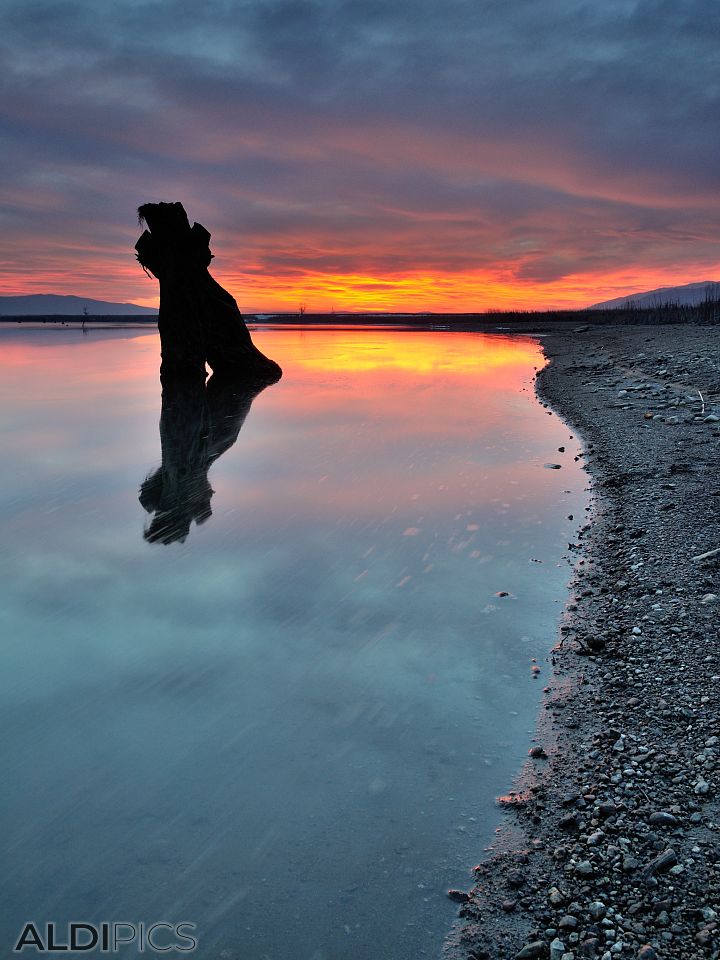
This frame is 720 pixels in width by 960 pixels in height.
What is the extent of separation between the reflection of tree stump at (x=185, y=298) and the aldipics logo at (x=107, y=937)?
25.2 metres

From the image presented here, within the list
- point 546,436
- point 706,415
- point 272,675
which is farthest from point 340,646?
point 706,415

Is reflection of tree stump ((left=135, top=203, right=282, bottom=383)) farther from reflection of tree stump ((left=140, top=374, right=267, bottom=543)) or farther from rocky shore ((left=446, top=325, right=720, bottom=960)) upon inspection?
rocky shore ((left=446, top=325, right=720, bottom=960))

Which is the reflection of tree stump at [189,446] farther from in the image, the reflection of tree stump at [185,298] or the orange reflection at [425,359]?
the orange reflection at [425,359]

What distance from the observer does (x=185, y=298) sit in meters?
26.4

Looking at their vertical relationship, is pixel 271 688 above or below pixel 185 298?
below

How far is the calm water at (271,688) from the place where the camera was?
3135mm

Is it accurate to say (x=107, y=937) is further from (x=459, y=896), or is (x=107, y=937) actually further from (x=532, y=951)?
(x=532, y=951)

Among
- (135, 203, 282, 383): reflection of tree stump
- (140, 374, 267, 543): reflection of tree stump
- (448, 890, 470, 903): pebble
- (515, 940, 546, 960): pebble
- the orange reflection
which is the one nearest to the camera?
(515, 940, 546, 960): pebble

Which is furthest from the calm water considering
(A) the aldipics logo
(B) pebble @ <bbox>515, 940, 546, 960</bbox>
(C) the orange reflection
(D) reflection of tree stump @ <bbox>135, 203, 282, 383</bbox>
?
(C) the orange reflection

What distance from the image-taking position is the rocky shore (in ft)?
9.19

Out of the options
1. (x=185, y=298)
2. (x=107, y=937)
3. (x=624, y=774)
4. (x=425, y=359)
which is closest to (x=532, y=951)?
(x=624, y=774)

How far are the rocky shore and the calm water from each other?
0.21 meters

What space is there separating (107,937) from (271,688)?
6.64 ft

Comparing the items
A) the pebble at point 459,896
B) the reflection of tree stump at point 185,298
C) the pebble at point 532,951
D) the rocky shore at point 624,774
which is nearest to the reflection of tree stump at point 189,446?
the reflection of tree stump at point 185,298
